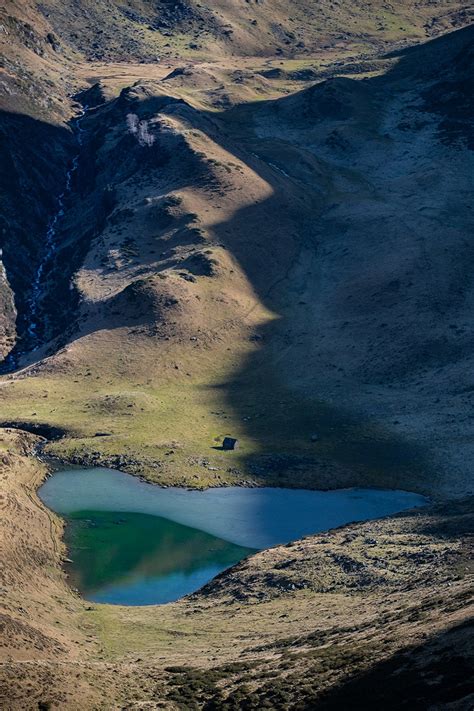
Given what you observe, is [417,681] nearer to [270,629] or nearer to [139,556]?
[270,629]

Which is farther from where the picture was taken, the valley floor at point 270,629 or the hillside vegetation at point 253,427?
the hillside vegetation at point 253,427

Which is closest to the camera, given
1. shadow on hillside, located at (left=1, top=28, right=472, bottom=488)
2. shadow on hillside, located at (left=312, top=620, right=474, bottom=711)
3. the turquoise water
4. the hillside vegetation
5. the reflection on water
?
shadow on hillside, located at (left=312, top=620, right=474, bottom=711)

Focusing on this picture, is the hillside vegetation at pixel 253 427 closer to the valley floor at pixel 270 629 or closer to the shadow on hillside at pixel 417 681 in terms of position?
the shadow on hillside at pixel 417 681

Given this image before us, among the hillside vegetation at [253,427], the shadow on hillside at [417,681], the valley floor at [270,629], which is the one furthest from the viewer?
the hillside vegetation at [253,427]

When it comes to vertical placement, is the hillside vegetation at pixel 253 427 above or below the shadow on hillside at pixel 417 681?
below

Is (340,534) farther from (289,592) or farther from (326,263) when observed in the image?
(326,263)

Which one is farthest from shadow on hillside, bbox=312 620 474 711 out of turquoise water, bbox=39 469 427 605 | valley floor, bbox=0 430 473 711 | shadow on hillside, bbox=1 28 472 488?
shadow on hillside, bbox=1 28 472 488

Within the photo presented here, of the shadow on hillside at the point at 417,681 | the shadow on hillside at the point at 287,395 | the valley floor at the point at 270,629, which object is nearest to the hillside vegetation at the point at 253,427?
the shadow on hillside at the point at 417,681

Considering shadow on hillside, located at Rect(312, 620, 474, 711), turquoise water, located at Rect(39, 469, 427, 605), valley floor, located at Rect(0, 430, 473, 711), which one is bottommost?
turquoise water, located at Rect(39, 469, 427, 605)

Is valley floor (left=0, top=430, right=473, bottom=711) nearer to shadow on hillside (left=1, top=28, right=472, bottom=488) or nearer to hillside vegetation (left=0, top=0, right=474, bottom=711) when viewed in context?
hillside vegetation (left=0, top=0, right=474, bottom=711)

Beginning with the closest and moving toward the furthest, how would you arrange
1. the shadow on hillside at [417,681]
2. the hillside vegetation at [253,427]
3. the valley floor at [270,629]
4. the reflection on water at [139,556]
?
1. the shadow on hillside at [417,681]
2. the valley floor at [270,629]
3. the hillside vegetation at [253,427]
4. the reflection on water at [139,556]
